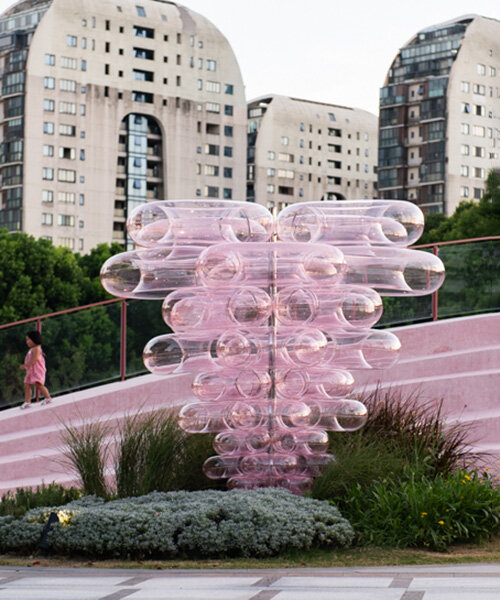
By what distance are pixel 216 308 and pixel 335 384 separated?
1190mm

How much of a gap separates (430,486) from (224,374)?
6.32 feet

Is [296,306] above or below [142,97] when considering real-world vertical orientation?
below

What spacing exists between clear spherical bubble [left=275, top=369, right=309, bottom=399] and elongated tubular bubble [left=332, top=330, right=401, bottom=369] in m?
0.42

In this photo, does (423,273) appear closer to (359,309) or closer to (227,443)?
(359,309)

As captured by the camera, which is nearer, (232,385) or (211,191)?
(232,385)

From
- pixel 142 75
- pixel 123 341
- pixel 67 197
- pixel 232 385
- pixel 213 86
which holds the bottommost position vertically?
pixel 232 385

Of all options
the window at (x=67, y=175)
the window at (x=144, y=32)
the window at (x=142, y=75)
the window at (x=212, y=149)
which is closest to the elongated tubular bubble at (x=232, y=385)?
the window at (x=67, y=175)

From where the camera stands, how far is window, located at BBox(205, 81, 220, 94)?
9556cm

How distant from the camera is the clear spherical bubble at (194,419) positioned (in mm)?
9359

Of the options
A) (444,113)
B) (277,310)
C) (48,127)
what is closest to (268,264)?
(277,310)

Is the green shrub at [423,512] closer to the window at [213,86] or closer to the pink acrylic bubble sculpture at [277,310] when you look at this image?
the pink acrylic bubble sculpture at [277,310]

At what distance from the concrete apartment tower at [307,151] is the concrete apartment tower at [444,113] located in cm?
940

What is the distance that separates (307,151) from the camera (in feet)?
379

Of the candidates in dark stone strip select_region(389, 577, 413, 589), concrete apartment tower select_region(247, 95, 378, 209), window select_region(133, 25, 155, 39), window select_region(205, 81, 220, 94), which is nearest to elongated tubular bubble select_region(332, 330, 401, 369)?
dark stone strip select_region(389, 577, 413, 589)
